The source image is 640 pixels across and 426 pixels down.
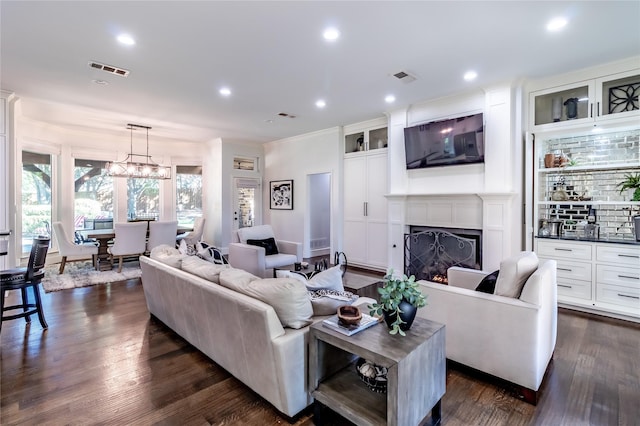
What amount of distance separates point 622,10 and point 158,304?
5001mm

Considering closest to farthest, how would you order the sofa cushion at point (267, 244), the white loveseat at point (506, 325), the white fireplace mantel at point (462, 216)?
1. the white loveseat at point (506, 325)
2. the white fireplace mantel at point (462, 216)
3. the sofa cushion at point (267, 244)

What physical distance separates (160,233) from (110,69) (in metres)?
3.30

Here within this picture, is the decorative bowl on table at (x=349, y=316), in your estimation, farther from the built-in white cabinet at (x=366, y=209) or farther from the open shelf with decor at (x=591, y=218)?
the built-in white cabinet at (x=366, y=209)

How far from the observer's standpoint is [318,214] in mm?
7926

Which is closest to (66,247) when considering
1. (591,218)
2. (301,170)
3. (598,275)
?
(301,170)

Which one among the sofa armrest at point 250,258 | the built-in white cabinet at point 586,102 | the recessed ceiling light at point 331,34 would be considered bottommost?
the sofa armrest at point 250,258

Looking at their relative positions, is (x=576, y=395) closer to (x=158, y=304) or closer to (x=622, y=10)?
(x=622, y=10)

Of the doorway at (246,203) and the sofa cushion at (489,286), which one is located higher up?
the doorway at (246,203)

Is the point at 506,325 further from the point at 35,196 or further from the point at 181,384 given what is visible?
the point at 35,196

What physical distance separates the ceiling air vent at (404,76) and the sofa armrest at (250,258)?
3024mm

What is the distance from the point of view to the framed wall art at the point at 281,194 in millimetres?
7801

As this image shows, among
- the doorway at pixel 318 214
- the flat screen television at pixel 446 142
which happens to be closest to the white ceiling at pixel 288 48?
the flat screen television at pixel 446 142

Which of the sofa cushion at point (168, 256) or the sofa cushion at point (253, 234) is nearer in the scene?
the sofa cushion at point (168, 256)

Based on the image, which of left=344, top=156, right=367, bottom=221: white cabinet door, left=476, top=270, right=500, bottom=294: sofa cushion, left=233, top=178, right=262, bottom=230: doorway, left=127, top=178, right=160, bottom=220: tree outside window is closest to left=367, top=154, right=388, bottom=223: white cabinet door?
left=344, top=156, right=367, bottom=221: white cabinet door
